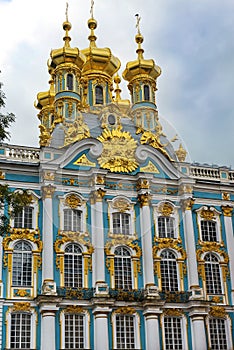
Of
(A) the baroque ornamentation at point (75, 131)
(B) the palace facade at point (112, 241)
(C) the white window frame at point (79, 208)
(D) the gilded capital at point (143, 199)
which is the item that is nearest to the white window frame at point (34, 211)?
(B) the palace facade at point (112, 241)

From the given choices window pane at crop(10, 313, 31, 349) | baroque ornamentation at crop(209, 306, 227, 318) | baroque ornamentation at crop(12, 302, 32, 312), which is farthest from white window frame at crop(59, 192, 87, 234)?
baroque ornamentation at crop(209, 306, 227, 318)

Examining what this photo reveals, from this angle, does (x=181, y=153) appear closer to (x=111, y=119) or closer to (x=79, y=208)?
(x=111, y=119)

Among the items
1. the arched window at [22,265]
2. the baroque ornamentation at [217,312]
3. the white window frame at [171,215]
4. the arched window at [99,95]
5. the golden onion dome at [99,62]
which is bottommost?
the baroque ornamentation at [217,312]

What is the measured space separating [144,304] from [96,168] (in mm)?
6702

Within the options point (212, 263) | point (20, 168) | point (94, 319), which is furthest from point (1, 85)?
point (212, 263)

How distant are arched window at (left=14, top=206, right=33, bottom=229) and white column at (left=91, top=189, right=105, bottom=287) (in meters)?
2.88

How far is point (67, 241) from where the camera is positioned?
27.9m

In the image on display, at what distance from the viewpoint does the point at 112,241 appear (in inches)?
1125

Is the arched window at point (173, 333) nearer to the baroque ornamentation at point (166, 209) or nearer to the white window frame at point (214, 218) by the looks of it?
the white window frame at point (214, 218)

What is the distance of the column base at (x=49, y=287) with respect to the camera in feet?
86.0

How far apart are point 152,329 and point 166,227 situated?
17.2ft

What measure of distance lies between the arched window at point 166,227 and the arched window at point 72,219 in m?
4.00

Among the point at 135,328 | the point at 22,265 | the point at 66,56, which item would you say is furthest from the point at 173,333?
the point at 66,56

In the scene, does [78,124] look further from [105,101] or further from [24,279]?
[24,279]
